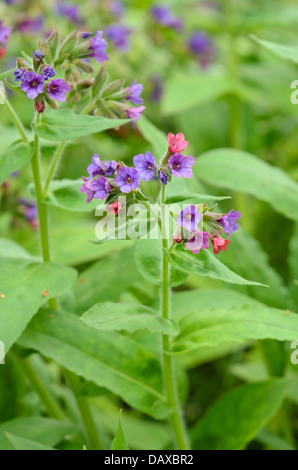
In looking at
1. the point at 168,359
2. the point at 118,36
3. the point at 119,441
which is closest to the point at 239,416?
the point at 168,359

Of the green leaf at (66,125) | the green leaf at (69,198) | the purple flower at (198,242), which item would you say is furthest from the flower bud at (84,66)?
the purple flower at (198,242)

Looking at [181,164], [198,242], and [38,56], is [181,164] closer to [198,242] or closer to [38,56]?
[198,242]

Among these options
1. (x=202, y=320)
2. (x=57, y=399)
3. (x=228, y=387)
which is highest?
(x=202, y=320)

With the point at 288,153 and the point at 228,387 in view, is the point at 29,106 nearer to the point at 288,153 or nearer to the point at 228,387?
the point at 288,153

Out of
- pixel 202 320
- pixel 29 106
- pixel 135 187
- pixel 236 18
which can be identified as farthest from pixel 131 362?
pixel 236 18

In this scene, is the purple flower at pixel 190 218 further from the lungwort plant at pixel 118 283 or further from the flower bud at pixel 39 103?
the flower bud at pixel 39 103

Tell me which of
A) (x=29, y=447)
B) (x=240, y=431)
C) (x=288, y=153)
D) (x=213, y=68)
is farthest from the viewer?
(x=213, y=68)

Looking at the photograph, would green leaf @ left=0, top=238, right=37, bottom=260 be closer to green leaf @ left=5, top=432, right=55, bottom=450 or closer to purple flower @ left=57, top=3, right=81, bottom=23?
green leaf @ left=5, top=432, right=55, bottom=450
